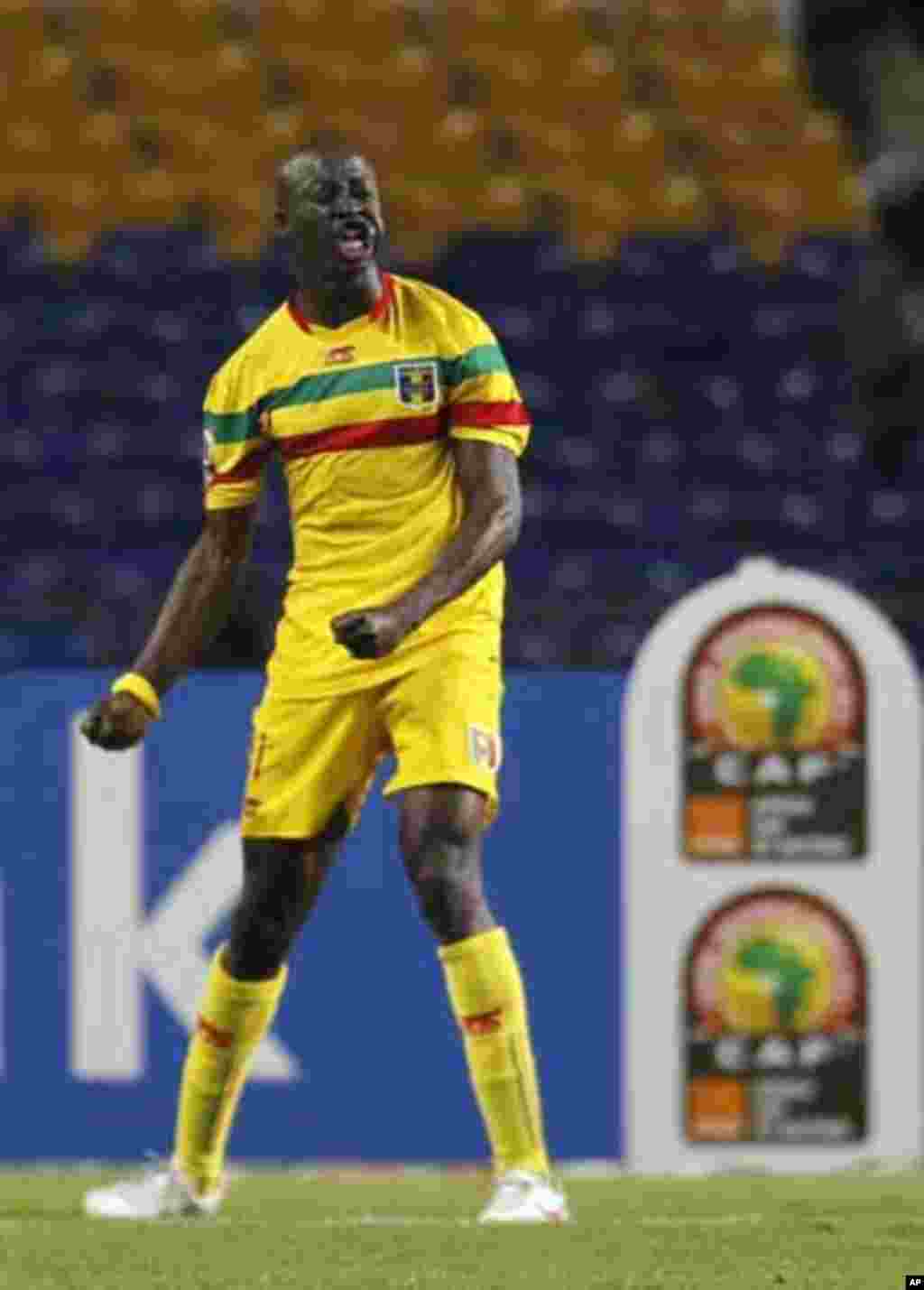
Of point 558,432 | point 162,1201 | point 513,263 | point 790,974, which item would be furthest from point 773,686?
point 513,263

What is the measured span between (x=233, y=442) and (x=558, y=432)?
5426 mm

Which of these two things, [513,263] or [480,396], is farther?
[513,263]

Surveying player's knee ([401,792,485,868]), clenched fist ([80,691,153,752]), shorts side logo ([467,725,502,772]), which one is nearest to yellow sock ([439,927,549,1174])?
player's knee ([401,792,485,868])

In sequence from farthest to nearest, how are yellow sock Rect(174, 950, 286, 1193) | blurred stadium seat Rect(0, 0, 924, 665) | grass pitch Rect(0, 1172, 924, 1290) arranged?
blurred stadium seat Rect(0, 0, 924, 665), yellow sock Rect(174, 950, 286, 1193), grass pitch Rect(0, 1172, 924, 1290)

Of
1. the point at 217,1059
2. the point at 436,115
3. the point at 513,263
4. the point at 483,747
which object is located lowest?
the point at 217,1059

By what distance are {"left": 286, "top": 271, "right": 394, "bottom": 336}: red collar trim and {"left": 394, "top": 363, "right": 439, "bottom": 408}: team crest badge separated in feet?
0.31

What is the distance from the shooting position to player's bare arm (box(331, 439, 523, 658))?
523 cm

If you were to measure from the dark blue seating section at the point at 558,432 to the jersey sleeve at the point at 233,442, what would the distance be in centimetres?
374

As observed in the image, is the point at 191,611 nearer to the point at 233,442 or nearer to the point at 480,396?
the point at 233,442

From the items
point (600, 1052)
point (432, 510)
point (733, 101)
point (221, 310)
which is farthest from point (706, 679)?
point (733, 101)

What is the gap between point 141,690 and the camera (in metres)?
5.82

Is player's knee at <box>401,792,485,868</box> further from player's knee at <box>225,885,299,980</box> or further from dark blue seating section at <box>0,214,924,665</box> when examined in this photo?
dark blue seating section at <box>0,214,924,665</box>

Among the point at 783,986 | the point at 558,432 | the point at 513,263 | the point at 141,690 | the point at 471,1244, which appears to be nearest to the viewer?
the point at 471,1244

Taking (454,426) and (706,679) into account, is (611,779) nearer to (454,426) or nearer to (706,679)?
(706,679)
